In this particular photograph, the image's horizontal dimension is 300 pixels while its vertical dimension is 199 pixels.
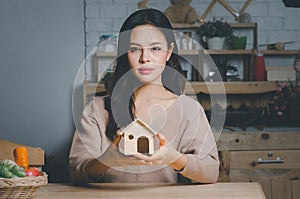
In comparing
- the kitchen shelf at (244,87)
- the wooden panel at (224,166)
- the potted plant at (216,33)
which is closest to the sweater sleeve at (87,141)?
the wooden panel at (224,166)

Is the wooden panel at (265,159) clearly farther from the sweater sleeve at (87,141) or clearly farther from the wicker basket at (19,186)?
the wicker basket at (19,186)

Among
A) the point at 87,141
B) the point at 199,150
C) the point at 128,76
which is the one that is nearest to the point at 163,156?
the point at 199,150

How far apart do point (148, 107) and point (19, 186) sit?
32.7 inches

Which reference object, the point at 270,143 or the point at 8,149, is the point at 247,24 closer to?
the point at 270,143

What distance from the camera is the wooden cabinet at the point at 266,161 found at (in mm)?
3457

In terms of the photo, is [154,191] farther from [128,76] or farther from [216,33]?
[216,33]

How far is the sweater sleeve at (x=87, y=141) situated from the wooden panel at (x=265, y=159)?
993 millimetres

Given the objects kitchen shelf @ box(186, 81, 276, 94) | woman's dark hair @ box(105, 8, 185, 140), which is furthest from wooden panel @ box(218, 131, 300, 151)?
woman's dark hair @ box(105, 8, 185, 140)

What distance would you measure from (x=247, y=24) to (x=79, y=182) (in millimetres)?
1682

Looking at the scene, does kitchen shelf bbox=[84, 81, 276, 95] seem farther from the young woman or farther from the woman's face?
the woman's face

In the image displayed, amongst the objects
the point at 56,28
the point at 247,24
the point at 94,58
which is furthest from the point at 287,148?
the point at 56,28

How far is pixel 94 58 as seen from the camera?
12.8 ft

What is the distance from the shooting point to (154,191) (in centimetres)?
241

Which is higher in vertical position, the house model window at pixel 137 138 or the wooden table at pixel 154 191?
the house model window at pixel 137 138
